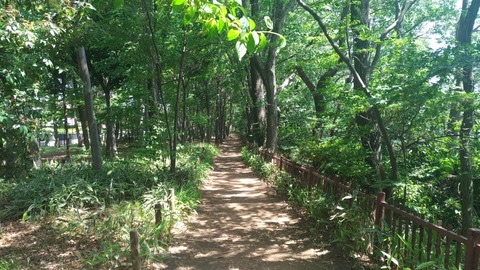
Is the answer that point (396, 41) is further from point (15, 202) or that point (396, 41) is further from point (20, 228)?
point (15, 202)

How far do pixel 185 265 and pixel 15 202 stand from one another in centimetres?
422

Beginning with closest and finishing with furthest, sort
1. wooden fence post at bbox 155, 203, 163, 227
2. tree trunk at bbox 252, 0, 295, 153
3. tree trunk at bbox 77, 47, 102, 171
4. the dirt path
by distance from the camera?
1. the dirt path
2. wooden fence post at bbox 155, 203, 163, 227
3. tree trunk at bbox 77, 47, 102, 171
4. tree trunk at bbox 252, 0, 295, 153

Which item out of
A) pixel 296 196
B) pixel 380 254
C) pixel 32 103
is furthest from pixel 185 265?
pixel 296 196

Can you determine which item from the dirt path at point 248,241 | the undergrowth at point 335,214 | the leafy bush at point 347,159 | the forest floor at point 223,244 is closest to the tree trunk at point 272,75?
the undergrowth at point 335,214

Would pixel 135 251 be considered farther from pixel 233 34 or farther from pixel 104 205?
pixel 233 34

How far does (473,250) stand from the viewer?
117 inches

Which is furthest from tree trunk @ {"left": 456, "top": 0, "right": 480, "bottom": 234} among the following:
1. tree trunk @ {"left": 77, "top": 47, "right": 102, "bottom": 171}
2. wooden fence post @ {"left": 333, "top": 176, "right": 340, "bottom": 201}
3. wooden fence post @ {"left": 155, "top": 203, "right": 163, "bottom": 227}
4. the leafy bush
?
tree trunk @ {"left": 77, "top": 47, "right": 102, "bottom": 171}

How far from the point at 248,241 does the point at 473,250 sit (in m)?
3.38

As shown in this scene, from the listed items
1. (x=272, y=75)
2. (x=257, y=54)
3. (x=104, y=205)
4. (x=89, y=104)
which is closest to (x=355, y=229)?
(x=104, y=205)

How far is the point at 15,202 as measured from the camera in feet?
20.8

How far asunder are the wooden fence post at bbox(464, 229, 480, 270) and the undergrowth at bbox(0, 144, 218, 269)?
374cm

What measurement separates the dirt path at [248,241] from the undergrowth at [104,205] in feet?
1.38

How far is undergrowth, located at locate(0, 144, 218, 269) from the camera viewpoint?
4.64m

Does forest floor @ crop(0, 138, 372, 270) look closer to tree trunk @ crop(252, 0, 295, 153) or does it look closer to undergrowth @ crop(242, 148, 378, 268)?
undergrowth @ crop(242, 148, 378, 268)
